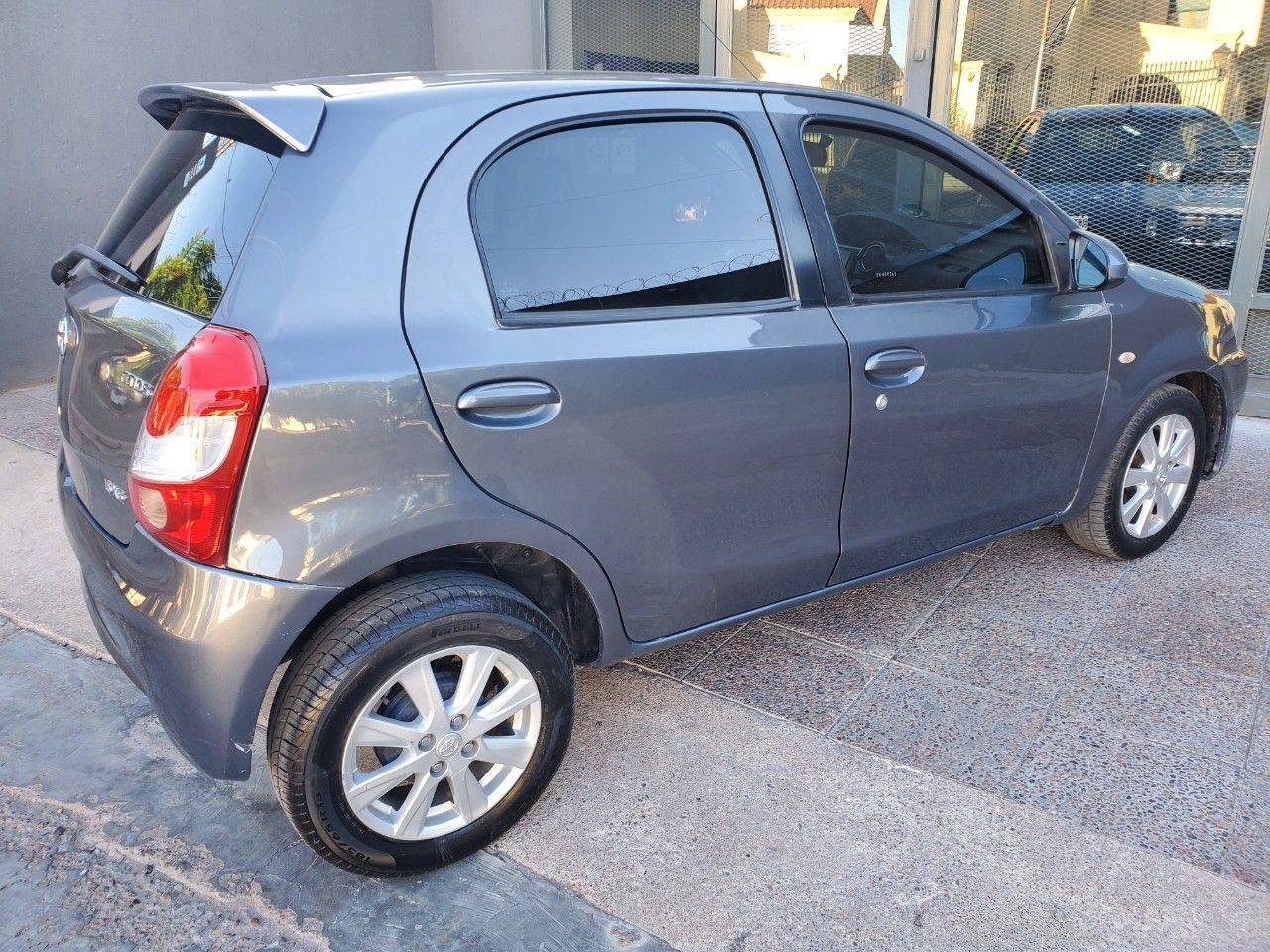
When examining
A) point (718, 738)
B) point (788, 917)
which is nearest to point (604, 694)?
point (718, 738)

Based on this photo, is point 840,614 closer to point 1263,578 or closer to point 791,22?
point 1263,578

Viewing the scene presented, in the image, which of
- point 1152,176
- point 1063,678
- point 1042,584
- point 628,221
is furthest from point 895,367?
point 1152,176

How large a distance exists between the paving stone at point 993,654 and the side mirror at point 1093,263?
1.16 metres

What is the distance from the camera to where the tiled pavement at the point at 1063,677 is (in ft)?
8.52

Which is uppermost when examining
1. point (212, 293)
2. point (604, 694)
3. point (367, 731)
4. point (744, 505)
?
point (212, 293)

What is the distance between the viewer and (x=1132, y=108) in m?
5.80

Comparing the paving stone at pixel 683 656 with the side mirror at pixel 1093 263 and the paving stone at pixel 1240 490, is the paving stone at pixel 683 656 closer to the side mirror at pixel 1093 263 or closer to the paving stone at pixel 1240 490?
the side mirror at pixel 1093 263

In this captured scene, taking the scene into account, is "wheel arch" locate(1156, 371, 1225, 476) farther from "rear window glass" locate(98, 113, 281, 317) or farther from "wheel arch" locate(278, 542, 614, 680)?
"rear window glass" locate(98, 113, 281, 317)

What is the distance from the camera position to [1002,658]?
3248 millimetres

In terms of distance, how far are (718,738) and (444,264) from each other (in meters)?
1.52

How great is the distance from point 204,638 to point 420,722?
492 mm

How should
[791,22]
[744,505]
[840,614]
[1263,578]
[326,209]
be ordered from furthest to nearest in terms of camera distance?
[791,22]
[1263,578]
[840,614]
[744,505]
[326,209]

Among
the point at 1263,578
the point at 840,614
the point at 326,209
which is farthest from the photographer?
the point at 1263,578

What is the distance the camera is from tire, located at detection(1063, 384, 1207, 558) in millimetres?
3656
